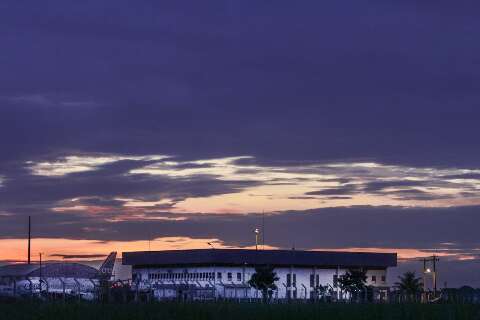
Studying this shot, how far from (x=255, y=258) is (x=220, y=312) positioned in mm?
76757

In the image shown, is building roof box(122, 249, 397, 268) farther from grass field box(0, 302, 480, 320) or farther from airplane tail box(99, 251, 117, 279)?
grass field box(0, 302, 480, 320)

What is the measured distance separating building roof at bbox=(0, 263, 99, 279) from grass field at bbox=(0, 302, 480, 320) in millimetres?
79829

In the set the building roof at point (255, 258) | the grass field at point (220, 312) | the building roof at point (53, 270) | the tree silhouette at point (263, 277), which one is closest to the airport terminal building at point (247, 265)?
the building roof at point (255, 258)

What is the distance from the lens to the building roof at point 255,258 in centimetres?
11162

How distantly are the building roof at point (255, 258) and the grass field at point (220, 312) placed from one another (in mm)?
71456

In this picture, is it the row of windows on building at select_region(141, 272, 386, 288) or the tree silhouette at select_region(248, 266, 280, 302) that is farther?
the row of windows on building at select_region(141, 272, 386, 288)

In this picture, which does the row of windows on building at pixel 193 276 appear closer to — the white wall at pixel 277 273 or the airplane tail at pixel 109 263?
the white wall at pixel 277 273

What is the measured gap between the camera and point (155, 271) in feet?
391

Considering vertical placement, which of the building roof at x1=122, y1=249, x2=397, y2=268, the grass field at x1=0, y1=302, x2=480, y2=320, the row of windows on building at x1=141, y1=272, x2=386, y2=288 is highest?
the building roof at x1=122, y1=249, x2=397, y2=268

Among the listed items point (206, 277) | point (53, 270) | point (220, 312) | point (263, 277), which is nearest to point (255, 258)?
point (206, 277)

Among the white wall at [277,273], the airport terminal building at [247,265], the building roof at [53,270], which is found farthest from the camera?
the building roof at [53,270]

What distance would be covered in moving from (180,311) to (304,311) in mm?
4873

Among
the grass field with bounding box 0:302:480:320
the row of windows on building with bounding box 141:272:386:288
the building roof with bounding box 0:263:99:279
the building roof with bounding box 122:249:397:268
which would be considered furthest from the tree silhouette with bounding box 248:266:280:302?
the grass field with bounding box 0:302:480:320

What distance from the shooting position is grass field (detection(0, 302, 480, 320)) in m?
35.7
